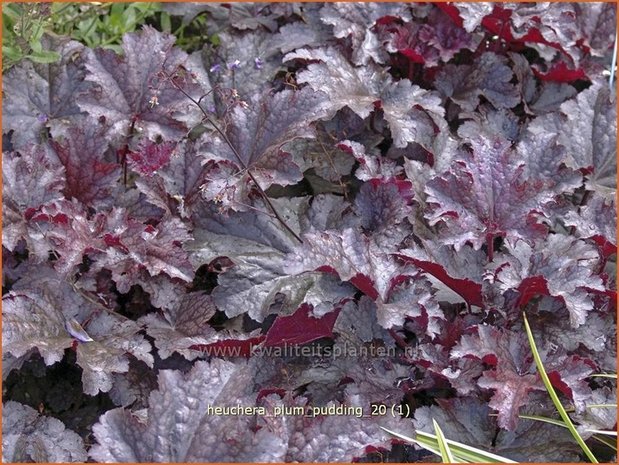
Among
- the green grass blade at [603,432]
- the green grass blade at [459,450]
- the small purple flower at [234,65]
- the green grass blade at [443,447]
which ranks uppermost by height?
the small purple flower at [234,65]

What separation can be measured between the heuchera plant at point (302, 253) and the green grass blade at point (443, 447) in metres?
0.08

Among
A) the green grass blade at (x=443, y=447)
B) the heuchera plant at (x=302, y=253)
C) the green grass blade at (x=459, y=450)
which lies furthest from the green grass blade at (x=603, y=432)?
the green grass blade at (x=443, y=447)

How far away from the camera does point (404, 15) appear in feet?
9.50

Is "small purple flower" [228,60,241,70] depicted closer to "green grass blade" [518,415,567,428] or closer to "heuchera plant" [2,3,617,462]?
"heuchera plant" [2,3,617,462]

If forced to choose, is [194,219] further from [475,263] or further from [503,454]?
[503,454]

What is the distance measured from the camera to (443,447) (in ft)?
6.30

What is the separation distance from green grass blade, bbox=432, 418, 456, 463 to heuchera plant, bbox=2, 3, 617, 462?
8cm

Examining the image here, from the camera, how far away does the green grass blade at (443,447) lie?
1895 millimetres

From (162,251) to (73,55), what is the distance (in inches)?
39.4

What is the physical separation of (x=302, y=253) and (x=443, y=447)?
0.58 metres

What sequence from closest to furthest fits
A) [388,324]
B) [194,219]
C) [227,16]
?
[388,324] < [194,219] < [227,16]

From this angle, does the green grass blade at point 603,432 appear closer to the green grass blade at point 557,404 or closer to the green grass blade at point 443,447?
the green grass blade at point 557,404

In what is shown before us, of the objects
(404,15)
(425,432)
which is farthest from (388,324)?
(404,15)

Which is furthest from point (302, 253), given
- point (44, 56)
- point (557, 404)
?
point (44, 56)
